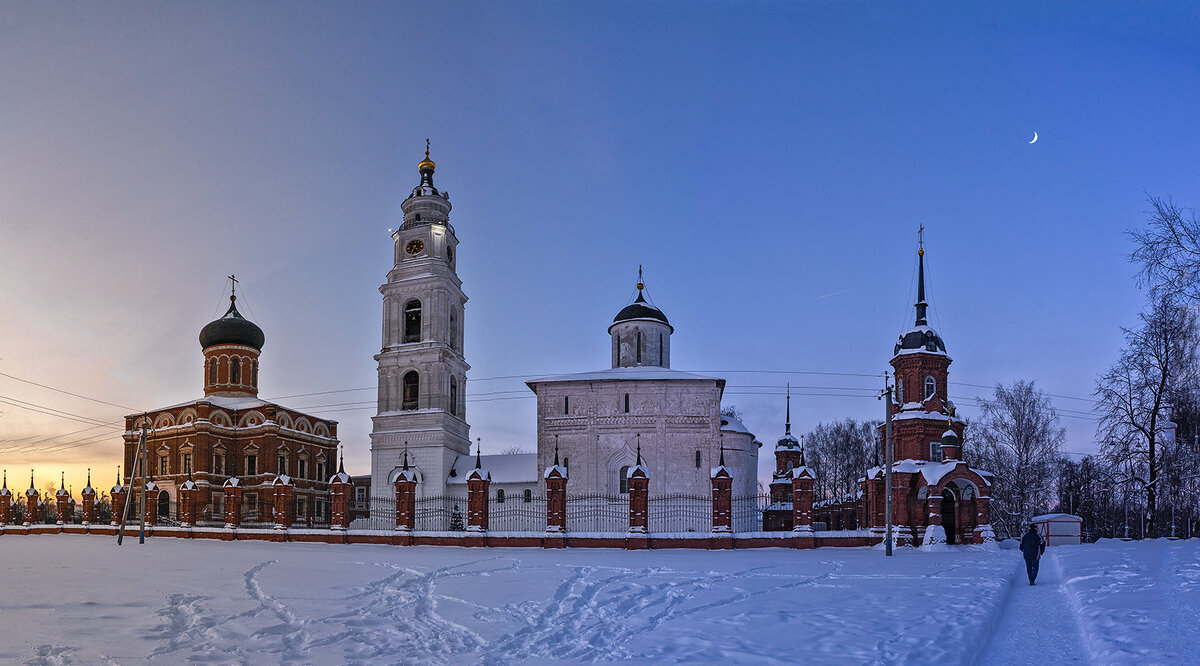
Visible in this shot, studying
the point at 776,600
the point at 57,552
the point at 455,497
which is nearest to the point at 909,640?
the point at 776,600

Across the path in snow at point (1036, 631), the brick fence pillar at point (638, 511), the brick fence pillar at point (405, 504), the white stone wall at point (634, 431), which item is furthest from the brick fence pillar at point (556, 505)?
the path in snow at point (1036, 631)

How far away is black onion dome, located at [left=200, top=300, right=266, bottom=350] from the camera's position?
45.8 meters

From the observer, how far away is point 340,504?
29.8m

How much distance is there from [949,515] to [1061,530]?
6416mm

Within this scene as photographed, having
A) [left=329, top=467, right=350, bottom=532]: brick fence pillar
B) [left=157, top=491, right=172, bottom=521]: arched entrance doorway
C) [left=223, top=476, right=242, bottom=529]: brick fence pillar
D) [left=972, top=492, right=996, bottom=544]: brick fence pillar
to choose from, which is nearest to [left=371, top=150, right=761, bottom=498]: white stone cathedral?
[left=223, top=476, right=242, bottom=529]: brick fence pillar

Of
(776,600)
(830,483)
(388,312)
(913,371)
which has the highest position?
(388,312)

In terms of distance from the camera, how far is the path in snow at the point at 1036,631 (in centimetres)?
911

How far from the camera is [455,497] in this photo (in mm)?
36406

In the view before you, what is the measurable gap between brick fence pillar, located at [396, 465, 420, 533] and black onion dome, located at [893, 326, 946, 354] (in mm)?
17981

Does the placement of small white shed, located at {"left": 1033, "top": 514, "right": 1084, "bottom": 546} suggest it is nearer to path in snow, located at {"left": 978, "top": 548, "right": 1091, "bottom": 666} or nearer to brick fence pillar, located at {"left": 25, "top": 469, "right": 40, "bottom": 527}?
path in snow, located at {"left": 978, "top": 548, "right": 1091, "bottom": 666}

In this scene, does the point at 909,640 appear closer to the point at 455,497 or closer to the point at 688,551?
the point at 688,551

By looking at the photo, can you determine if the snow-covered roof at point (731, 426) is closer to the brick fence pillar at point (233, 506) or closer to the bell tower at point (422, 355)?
the bell tower at point (422, 355)

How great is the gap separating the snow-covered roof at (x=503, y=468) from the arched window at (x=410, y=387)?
3.42m

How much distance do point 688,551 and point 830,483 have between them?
139ft
